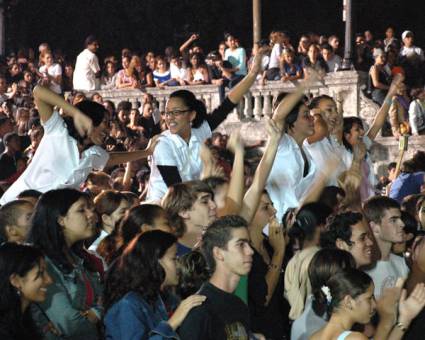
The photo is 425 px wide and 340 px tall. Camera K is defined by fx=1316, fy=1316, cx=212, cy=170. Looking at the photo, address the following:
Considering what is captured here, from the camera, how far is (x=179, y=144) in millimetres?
9984

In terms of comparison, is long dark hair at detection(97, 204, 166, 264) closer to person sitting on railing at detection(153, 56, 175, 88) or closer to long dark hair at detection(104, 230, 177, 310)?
long dark hair at detection(104, 230, 177, 310)

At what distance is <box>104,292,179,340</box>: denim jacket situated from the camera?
269 inches

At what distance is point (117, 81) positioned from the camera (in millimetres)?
25656

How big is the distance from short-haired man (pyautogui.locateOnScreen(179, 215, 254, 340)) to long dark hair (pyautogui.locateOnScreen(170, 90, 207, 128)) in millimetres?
2889

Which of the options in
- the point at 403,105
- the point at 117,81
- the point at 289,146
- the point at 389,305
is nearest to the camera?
the point at 389,305

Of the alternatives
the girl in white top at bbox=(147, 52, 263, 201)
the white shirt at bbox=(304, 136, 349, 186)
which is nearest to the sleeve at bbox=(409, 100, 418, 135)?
the white shirt at bbox=(304, 136, 349, 186)

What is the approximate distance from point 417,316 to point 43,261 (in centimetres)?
286

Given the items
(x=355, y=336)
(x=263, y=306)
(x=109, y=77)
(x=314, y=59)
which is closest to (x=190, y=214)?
(x=263, y=306)

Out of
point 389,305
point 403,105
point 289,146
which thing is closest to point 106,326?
point 389,305

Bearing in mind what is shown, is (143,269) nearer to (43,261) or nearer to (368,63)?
(43,261)

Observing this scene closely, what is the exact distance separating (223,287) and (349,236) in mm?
Answer: 2120

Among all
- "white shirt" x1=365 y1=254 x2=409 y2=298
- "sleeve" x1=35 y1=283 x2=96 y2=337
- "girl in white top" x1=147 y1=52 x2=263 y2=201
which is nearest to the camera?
"sleeve" x1=35 y1=283 x2=96 y2=337

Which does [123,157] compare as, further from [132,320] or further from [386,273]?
[132,320]

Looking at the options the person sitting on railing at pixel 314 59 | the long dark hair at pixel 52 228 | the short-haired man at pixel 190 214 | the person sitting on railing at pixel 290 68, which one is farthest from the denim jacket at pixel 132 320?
the person sitting on railing at pixel 290 68
